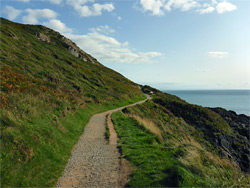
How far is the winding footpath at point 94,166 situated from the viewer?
24.3 feet

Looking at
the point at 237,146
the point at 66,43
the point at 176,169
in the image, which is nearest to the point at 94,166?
the point at 176,169

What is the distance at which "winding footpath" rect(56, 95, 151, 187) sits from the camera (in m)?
7.41

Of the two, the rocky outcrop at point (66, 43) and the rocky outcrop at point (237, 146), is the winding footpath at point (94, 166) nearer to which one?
the rocky outcrop at point (237, 146)

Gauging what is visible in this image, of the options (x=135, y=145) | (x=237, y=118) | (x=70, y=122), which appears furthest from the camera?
(x=237, y=118)

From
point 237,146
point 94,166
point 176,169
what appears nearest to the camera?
point 176,169

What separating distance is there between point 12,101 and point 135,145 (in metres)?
9.81

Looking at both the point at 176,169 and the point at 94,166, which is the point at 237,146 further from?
the point at 94,166

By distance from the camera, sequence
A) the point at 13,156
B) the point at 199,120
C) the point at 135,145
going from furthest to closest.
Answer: the point at 199,120 < the point at 135,145 < the point at 13,156

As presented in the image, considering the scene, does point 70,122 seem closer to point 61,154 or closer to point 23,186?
point 61,154

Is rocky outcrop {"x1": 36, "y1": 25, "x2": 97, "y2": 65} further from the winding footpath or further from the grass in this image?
the grass

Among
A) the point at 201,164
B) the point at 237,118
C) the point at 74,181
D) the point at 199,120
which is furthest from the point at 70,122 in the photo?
the point at 237,118

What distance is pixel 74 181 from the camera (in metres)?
7.53

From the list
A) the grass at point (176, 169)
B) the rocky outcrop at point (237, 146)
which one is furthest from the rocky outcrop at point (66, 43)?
the grass at point (176, 169)

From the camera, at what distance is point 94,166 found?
29.2 feet
